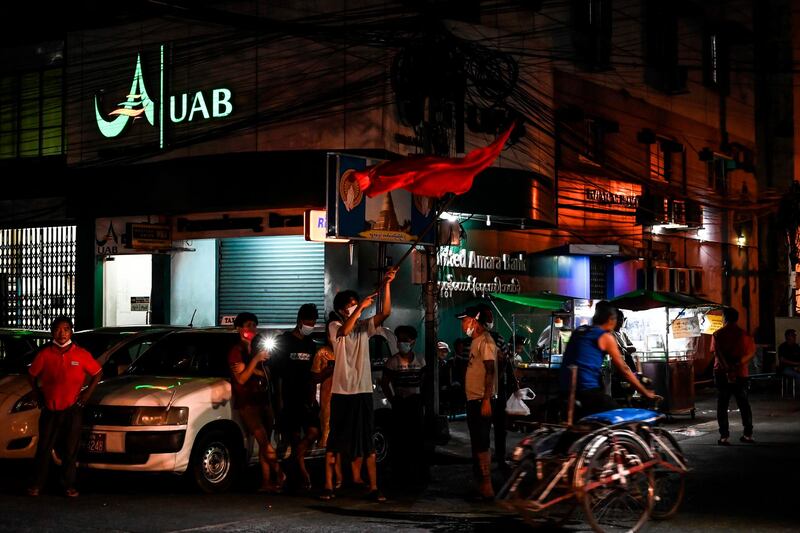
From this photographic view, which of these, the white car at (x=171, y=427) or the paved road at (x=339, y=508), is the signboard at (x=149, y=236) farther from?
the white car at (x=171, y=427)

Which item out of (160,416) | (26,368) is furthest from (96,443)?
(26,368)

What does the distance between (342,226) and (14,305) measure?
31.8 feet

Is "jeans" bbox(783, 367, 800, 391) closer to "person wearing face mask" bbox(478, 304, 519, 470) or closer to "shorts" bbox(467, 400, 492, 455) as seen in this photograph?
"person wearing face mask" bbox(478, 304, 519, 470)

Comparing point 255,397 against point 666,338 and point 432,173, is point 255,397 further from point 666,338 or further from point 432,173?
point 666,338

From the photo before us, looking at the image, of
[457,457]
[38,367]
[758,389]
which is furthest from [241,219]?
[758,389]

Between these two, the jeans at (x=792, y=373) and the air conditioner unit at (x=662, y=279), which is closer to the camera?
the jeans at (x=792, y=373)

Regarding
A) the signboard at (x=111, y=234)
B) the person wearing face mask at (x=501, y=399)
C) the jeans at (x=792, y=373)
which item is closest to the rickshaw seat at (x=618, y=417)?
the person wearing face mask at (x=501, y=399)

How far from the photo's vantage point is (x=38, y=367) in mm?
11141

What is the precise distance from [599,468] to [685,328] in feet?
46.4

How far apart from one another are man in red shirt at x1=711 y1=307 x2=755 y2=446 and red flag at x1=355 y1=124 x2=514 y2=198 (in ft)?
16.6

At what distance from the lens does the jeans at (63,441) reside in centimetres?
1092

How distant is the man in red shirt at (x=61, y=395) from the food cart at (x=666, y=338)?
31.4 ft

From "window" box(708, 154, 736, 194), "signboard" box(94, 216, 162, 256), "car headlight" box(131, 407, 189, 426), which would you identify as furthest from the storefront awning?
"car headlight" box(131, 407, 189, 426)

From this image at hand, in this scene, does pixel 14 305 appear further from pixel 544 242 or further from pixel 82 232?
pixel 544 242
